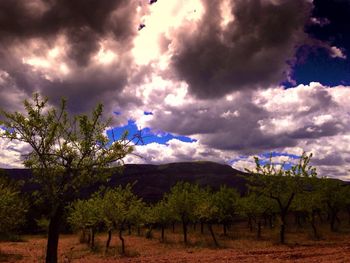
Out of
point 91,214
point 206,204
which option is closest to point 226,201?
point 206,204

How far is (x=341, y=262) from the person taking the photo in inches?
1062

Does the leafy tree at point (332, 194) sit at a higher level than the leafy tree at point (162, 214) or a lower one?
higher

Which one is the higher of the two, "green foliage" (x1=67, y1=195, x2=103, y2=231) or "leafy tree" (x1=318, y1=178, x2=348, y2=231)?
"leafy tree" (x1=318, y1=178, x2=348, y2=231)

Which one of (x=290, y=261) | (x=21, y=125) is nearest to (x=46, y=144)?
(x=21, y=125)

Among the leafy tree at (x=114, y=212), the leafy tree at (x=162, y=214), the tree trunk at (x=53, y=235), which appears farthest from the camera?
the leafy tree at (x=162, y=214)

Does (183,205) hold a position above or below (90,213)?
above

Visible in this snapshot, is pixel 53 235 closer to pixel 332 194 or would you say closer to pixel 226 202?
pixel 332 194

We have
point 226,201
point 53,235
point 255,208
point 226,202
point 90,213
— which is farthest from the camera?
point 226,201

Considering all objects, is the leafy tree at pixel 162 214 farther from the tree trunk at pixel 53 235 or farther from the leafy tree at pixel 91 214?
the tree trunk at pixel 53 235

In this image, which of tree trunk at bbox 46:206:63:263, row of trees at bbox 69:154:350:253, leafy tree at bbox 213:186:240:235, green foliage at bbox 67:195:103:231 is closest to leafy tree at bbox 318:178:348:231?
row of trees at bbox 69:154:350:253

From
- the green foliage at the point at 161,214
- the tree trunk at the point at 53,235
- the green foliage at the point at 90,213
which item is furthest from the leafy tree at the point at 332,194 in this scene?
the tree trunk at the point at 53,235

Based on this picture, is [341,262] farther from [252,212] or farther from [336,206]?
[336,206]

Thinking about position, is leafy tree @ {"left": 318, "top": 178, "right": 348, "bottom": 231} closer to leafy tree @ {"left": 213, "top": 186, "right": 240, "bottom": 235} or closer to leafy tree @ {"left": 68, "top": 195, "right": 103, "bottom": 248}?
leafy tree @ {"left": 213, "top": 186, "right": 240, "bottom": 235}

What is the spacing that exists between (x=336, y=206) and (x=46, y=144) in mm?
67683
